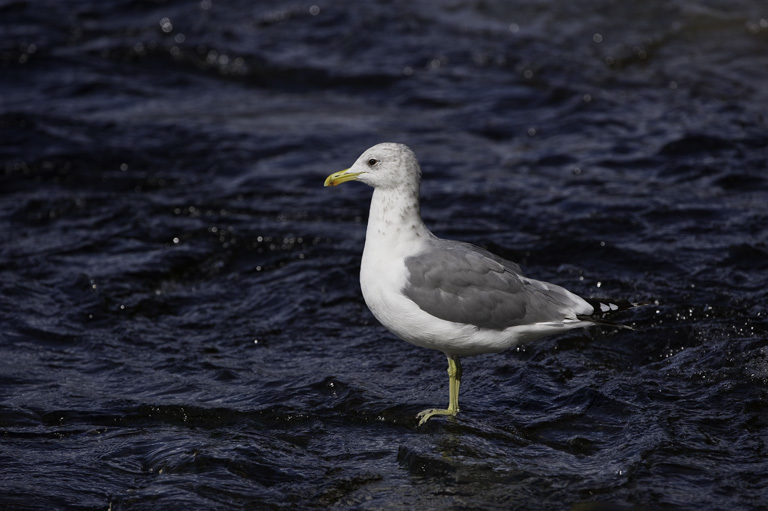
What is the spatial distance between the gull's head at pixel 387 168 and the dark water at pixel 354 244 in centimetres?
140

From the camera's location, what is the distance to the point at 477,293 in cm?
556

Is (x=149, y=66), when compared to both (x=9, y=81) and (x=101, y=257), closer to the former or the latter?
(x=9, y=81)

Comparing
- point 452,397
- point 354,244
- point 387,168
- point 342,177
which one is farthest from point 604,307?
point 354,244

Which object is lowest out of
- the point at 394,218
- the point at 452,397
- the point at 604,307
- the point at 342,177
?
the point at 452,397

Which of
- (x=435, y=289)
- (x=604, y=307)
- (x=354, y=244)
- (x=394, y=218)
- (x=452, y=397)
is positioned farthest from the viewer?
(x=354, y=244)

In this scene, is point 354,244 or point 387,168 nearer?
point 387,168

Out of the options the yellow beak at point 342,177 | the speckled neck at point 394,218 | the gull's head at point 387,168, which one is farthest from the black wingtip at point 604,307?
the yellow beak at point 342,177

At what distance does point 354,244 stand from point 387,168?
2.97 meters

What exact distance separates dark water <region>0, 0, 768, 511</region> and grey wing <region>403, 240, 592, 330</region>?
64 centimetres

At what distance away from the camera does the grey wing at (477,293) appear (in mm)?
5453

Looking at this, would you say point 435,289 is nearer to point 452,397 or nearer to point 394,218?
point 394,218

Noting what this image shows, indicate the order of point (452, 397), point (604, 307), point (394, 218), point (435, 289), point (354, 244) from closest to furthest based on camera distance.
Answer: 1. point (435, 289)
2. point (394, 218)
3. point (604, 307)
4. point (452, 397)
5. point (354, 244)

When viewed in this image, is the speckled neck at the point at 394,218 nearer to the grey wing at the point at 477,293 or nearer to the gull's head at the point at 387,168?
the gull's head at the point at 387,168

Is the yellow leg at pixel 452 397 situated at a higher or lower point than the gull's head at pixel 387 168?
lower
